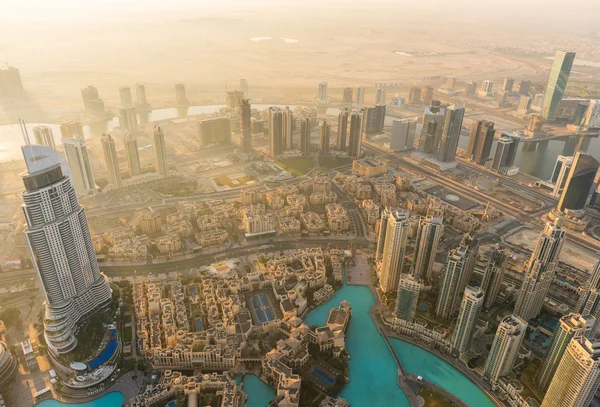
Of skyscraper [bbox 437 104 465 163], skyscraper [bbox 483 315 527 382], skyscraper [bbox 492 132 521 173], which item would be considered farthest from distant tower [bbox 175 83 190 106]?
skyscraper [bbox 483 315 527 382]

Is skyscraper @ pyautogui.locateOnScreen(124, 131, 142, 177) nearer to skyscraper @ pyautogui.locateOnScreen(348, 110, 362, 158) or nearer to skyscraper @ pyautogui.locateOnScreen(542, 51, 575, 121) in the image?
skyscraper @ pyautogui.locateOnScreen(348, 110, 362, 158)

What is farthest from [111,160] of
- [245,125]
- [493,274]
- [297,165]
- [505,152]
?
[505,152]

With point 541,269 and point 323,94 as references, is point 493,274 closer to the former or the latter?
point 541,269

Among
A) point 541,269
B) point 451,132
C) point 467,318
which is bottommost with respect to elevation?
point 467,318

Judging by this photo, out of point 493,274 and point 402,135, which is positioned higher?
point 493,274

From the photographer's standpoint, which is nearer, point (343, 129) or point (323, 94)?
point (343, 129)

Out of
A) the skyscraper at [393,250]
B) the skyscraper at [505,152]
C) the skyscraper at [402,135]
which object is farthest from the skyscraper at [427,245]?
the skyscraper at [402,135]

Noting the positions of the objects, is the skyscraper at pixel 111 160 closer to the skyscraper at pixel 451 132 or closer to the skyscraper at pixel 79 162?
the skyscraper at pixel 79 162

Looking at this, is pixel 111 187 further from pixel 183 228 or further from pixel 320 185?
pixel 320 185
